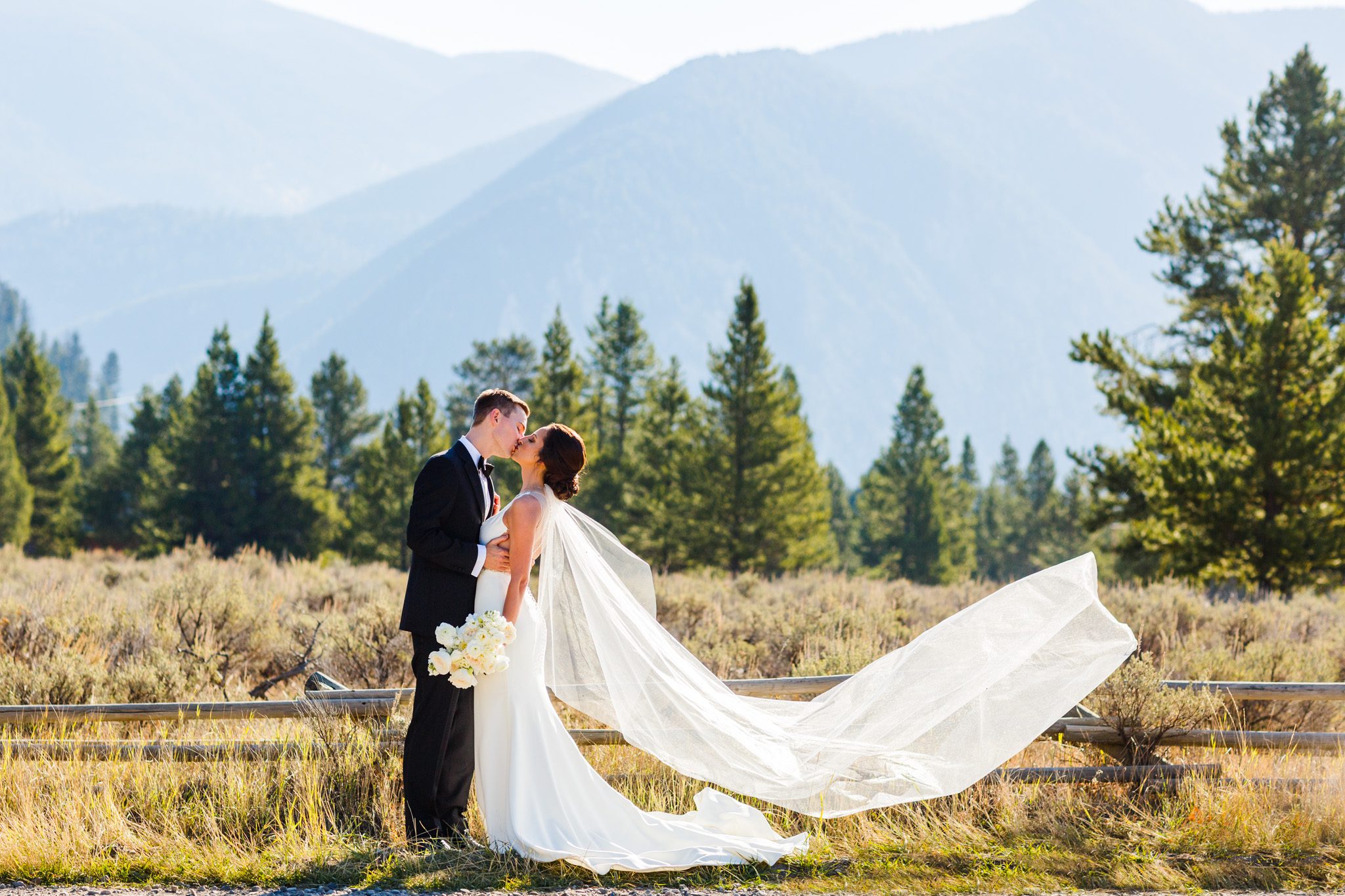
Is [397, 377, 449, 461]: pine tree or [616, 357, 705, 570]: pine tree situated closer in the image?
[616, 357, 705, 570]: pine tree

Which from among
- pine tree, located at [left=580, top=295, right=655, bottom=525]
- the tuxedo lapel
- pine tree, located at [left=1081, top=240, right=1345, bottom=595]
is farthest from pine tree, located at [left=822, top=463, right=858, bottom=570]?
the tuxedo lapel

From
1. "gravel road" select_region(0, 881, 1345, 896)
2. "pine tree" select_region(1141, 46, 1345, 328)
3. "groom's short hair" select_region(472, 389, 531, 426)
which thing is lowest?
"gravel road" select_region(0, 881, 1345, 896)

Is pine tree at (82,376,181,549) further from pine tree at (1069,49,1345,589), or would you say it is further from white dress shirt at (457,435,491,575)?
white dress shirt at (457,435,491,575)

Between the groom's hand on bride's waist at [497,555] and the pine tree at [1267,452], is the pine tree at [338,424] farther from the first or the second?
the groom's hand on bride's waist at [497,555]

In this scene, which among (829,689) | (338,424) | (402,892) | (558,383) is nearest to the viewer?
(402,892)

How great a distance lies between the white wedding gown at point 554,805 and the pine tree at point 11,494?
38589 mm

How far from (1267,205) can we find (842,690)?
24434 millimetres

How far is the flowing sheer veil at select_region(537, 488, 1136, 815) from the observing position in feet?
16.6

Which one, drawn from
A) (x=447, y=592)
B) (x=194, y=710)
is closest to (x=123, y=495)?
(x=194, y=710)

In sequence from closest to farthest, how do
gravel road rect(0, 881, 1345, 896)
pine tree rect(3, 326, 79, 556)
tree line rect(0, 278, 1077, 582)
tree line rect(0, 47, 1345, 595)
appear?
gravel road rect(0, 881, 1345, 896), tree line rect(0, 47, 1345, 595), tree line rect(0, 278, 1077, 582), pine tree rect(3, 326, 79, 556)

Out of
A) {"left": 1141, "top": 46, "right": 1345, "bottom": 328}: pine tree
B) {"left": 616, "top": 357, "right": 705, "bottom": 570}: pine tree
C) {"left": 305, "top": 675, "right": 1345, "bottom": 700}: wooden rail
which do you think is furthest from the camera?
{"left": 616, "top": 357, "right": 705, "bottom": 570}: pine tree

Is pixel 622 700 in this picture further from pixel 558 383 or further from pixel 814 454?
pixel 558 383

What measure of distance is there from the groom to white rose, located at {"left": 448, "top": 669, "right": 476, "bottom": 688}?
22cm

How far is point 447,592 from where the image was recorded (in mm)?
4988
